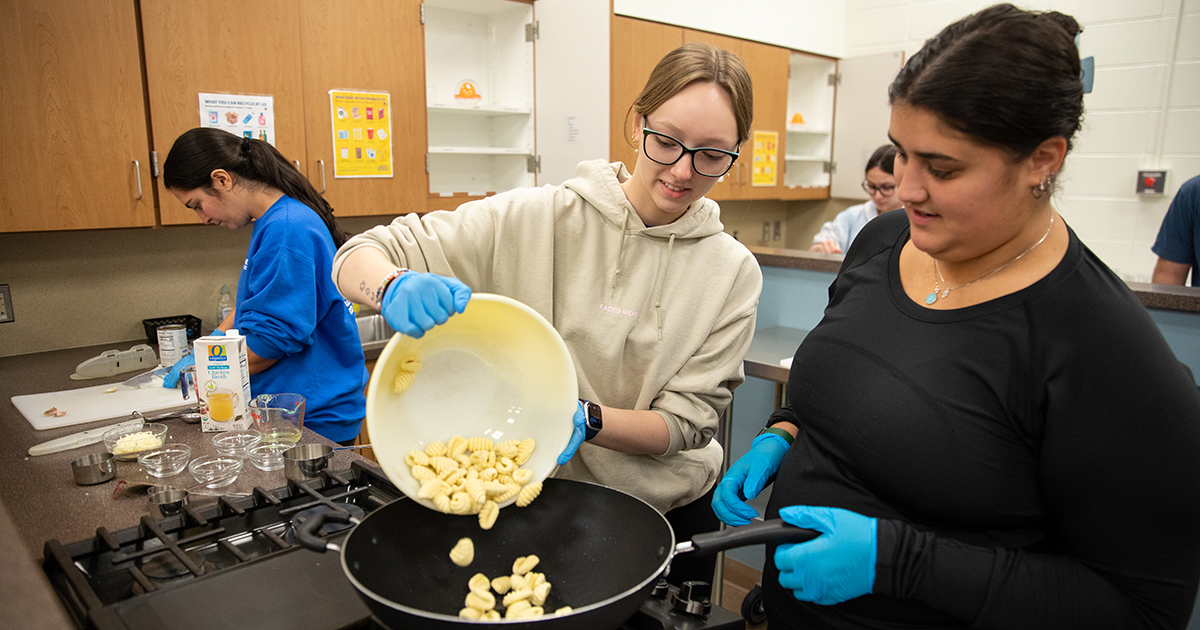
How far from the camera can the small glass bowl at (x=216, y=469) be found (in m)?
1.33

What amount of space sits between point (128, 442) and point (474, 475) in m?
0.94

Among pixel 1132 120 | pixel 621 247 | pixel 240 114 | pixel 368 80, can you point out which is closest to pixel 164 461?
pixel 621 247

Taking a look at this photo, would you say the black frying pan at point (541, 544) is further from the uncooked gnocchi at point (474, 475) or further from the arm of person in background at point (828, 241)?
the arm of person in background at point (828, 241)

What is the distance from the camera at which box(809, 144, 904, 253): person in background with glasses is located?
10.6ft

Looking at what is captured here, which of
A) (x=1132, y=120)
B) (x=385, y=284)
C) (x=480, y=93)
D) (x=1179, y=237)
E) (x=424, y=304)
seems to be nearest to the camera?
(x=424, y=304)

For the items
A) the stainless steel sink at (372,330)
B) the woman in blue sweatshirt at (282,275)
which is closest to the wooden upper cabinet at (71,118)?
the woman in blue sweatshirt at (282,275)

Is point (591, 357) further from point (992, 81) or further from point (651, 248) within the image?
point (992, 81)

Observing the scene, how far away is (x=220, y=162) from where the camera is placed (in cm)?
197

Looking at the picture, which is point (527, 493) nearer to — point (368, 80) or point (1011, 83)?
point (1011, 83)

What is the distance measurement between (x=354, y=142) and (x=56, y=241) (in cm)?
108

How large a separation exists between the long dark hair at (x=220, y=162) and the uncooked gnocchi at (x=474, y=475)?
1338mm

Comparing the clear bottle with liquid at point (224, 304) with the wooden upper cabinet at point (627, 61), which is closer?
the clear bottle with liquid at point (224, 304)

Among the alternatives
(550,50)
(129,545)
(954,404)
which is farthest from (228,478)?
(550,50)

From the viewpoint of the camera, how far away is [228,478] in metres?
1.34
